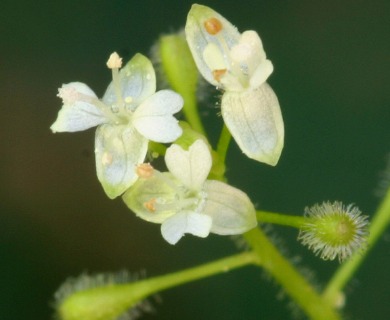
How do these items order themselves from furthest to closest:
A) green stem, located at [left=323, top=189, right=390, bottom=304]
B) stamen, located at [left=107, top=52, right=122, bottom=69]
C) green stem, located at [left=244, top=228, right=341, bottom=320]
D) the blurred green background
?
the blurred green background, green stem, located at [left=323, top=189, right=390, bottom=304], green stem, located at [left=244, top=228, right=341, bottom=320], stamen, located at [left=107, top=52, right=122, bottom=69]

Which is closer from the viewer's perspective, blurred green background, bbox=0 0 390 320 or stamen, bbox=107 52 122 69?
stamen, bbox=107 52 122 69

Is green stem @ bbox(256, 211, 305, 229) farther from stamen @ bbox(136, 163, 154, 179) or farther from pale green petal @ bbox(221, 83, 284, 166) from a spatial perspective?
stamen @ bbox(136, 163, 154, 179)

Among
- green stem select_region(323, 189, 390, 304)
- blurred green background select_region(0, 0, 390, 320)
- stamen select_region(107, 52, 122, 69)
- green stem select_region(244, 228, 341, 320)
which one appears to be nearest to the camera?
stamen select_region(107, 52, 122, 69)

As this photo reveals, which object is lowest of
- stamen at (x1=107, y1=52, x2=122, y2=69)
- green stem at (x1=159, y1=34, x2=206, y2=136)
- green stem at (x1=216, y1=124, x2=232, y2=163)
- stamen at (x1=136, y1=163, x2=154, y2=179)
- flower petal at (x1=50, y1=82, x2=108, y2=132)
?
stamen at (x1=136, y1=163, x2=154, y2=179)

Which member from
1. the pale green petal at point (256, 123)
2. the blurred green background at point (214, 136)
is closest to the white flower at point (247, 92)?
the pale green petal at point (256, 123)

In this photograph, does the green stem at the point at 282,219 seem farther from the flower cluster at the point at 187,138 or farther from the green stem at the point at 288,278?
the green stem at the point at 288,278

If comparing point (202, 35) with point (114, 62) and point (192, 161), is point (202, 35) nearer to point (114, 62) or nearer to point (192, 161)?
point (114, 62)

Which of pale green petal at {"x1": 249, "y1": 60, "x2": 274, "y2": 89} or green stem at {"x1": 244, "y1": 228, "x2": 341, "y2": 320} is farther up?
pale green petal at {"x1": 249, "y1": 60, "x2": 274, "y2": 89}

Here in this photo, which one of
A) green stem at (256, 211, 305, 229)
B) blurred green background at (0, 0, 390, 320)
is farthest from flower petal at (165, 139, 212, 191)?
blurred green background at (0, 0, 390, 320)
